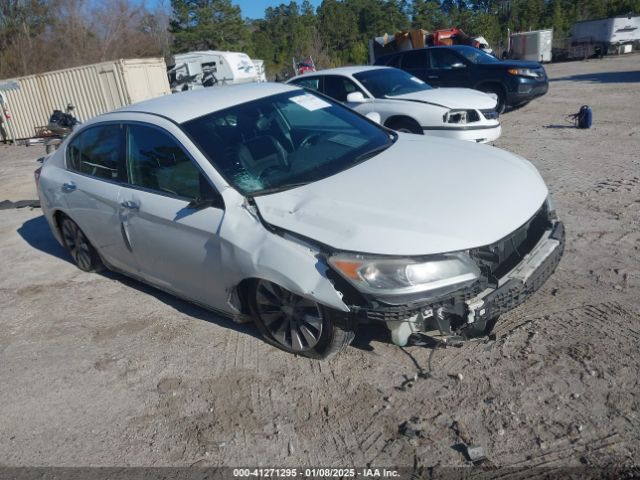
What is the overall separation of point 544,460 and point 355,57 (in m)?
38.3

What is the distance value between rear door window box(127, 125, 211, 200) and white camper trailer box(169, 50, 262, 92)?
17.1m

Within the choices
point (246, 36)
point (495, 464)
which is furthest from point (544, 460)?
point (246, 36)

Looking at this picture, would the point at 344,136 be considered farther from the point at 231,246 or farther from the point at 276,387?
the point at 276,387

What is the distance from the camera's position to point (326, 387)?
10.6 feet

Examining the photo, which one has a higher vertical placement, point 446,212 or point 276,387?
point 446,212

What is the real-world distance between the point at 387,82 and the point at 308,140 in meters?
5.43

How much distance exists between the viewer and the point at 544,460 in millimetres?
2498

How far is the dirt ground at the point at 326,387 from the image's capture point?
8.91 ft

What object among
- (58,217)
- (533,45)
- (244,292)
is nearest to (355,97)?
(58,217)

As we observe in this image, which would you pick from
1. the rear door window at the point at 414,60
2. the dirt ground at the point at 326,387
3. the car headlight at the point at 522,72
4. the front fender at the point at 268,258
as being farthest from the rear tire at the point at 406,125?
the rear door window at the point at 414,60

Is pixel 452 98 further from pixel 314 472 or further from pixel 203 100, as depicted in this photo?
pixel 314 472

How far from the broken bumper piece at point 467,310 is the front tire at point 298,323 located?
0.29 metres

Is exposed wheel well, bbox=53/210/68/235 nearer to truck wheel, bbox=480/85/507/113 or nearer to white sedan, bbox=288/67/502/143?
white sedan, bbox=288/67/502/143

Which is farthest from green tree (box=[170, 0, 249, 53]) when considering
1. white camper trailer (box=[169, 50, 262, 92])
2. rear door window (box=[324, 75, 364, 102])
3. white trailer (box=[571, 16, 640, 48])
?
rear door window (box=[324, 75, 364, 102])
